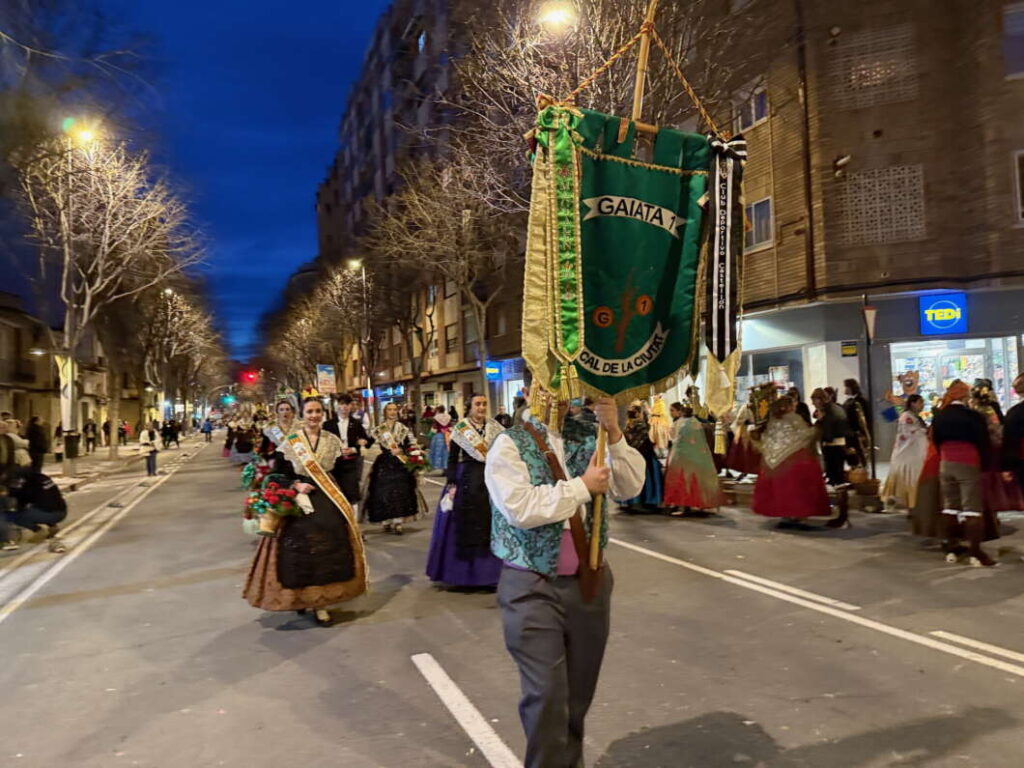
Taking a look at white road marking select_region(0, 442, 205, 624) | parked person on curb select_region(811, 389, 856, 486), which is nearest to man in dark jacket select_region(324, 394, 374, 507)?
white road marking select_region(0, 442, 205, 624)

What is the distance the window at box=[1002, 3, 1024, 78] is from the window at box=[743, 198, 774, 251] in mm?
5519

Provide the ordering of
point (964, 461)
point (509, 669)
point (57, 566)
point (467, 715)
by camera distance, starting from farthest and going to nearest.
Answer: point (57, 566), point (964, 461), point (509, 669), point (467, 715)

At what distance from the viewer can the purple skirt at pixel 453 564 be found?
7570 mm

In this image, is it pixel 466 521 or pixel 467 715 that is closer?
pixel 467 715

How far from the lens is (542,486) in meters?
3.09

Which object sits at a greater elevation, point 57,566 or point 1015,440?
point 1015,440

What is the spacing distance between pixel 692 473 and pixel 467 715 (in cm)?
831

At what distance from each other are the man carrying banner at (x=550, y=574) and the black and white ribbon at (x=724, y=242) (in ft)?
2.53

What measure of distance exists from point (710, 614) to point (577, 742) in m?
3.61

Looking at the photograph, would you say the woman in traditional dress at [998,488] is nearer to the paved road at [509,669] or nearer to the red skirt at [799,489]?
the paved road at [509,669]

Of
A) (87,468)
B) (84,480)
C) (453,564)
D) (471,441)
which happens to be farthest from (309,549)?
(87,468)

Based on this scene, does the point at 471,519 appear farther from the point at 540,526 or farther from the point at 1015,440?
the point at 1015,440

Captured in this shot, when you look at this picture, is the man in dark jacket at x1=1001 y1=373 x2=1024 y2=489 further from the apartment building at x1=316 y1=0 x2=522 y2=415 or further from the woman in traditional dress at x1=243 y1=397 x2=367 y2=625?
the apartment building at x1=316 y1=0 x2=522 y2=415

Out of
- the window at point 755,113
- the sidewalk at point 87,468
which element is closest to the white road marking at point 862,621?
the window at point 755,113
